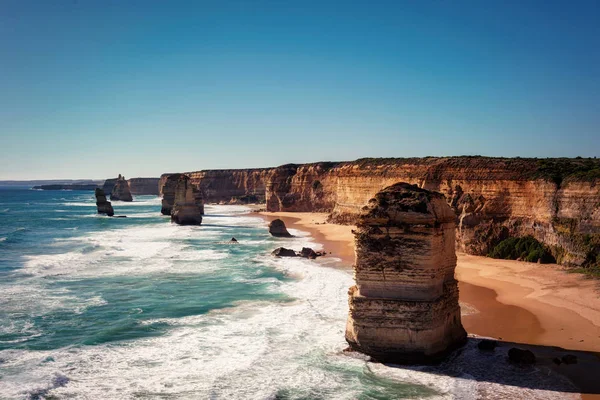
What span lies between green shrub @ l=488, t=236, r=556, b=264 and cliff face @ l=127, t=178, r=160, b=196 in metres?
151

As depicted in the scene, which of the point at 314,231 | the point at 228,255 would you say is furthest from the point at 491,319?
the point at 314,231

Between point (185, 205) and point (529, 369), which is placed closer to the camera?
point (529, 369)

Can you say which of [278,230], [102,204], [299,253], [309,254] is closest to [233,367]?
[309,254]

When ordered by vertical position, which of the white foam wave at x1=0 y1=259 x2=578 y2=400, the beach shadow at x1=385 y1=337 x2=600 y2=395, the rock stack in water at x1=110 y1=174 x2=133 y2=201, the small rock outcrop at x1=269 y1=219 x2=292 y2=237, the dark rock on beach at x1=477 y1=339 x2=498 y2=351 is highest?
the rock stack in water at x1=110 y1=174 x2=133 y2=201

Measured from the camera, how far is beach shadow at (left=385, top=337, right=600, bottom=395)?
11.4 m

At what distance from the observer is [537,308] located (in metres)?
17.8

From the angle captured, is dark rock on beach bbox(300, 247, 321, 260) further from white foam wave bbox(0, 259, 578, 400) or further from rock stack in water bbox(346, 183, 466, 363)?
rock stack in water bbox(346, 183, 466, 363)

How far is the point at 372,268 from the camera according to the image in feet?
43.3

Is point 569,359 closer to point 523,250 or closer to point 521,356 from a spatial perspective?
point 521,356

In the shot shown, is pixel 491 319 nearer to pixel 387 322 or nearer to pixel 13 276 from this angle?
pixel 387 322

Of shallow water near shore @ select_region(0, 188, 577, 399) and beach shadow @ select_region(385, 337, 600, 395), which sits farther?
shallow water near shore @ select_region(0, 188, 577, 399)

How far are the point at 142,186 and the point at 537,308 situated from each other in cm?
15979

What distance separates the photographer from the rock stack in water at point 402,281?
41.8 feet

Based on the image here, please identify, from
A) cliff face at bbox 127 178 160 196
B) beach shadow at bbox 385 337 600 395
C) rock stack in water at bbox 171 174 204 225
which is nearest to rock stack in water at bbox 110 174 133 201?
cliff face at bbox 127 178 160 196
